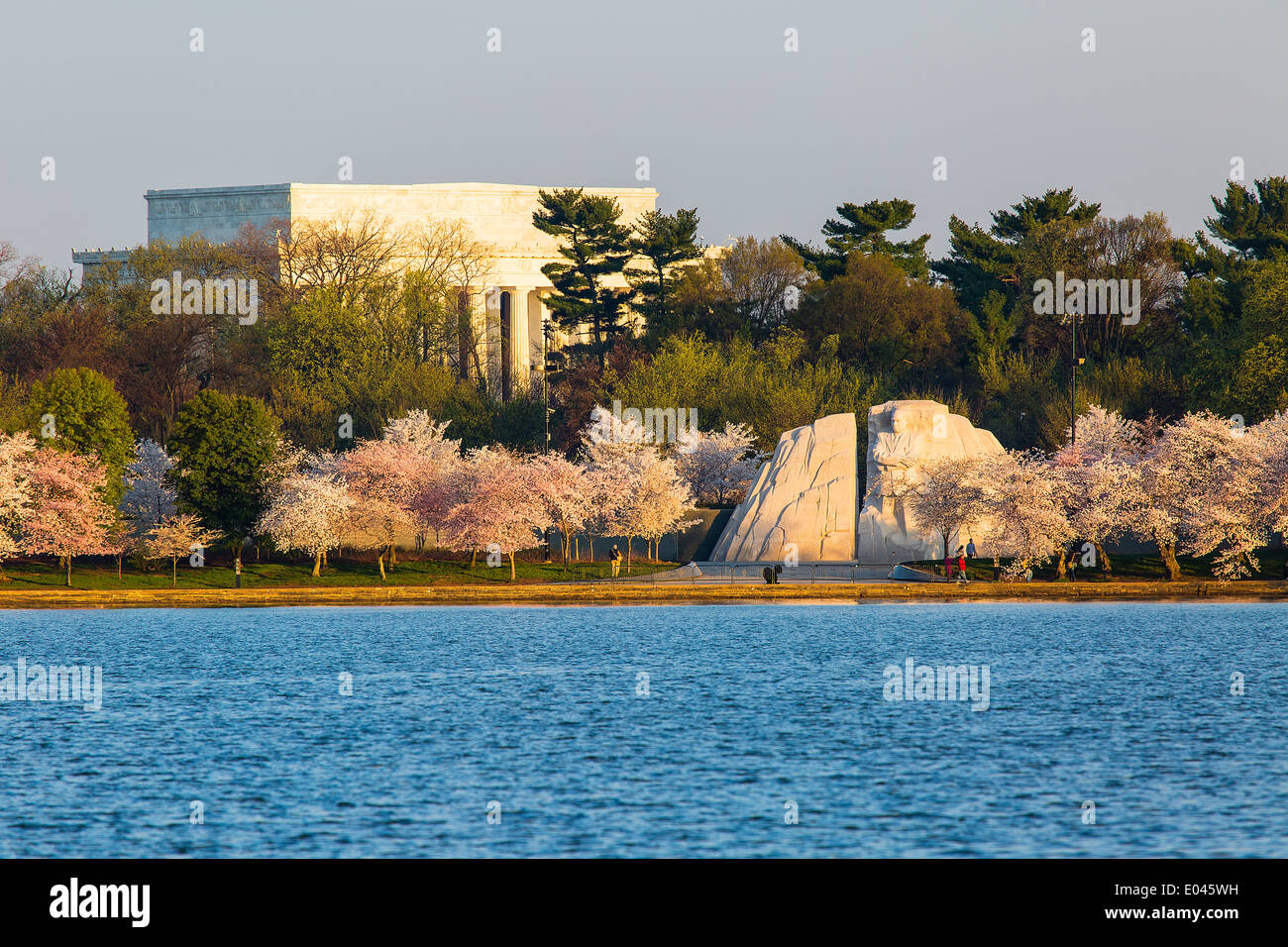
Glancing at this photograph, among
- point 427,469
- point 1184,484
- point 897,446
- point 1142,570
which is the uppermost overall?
point 897,446

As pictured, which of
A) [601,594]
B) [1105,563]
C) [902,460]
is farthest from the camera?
[902,460]

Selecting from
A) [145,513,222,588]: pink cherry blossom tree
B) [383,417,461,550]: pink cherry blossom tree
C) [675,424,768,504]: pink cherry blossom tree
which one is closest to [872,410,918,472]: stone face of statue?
[675,424,768,504]: pink cherry blossom tree

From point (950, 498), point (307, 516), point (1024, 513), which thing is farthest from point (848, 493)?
point (307, 516)

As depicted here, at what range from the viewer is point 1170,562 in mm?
69062

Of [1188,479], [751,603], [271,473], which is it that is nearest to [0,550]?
[271,473]

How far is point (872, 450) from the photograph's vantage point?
8156 centimetres

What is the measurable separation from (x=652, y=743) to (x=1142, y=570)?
40.8 meters

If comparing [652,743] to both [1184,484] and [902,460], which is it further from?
[902,460]

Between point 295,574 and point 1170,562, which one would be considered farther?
point 295,574

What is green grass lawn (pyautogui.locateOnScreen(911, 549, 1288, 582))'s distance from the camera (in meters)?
68.6

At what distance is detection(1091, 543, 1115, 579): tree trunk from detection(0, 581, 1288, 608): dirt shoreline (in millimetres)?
4479

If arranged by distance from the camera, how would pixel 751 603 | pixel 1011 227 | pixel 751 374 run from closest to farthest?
pixel 751 603 < pixel 751 374 < pixel 1011 227
